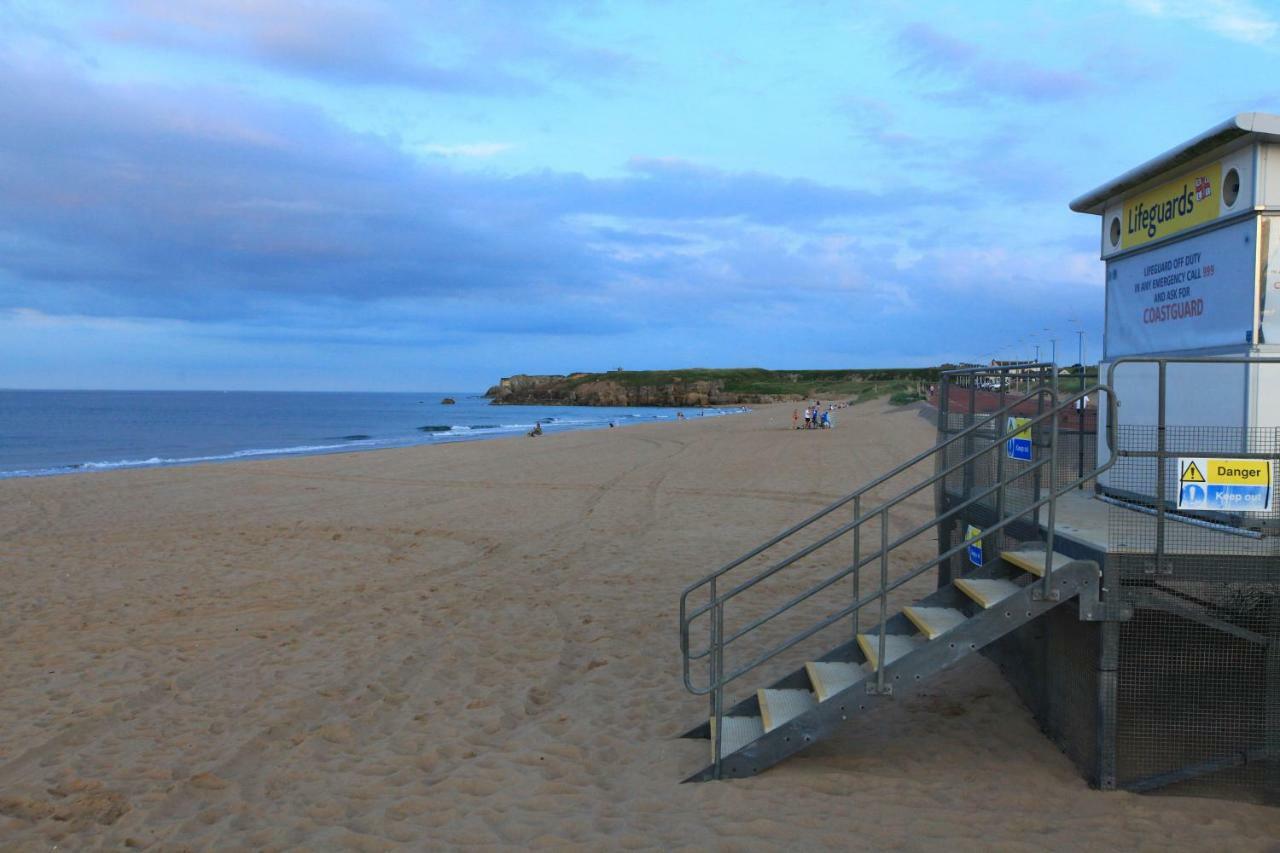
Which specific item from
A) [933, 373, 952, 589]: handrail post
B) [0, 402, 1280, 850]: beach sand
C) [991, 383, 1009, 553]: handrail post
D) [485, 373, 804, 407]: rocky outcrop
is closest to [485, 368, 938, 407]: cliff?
[485, 373, 804, 407]: rocky outcrop

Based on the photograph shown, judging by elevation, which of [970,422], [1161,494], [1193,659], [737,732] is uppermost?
[970,422]

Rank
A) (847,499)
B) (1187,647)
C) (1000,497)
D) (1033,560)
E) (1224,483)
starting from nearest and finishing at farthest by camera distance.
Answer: (1224,483)
(1187,647)
(1033,560)
(1000,497)
(847,499)

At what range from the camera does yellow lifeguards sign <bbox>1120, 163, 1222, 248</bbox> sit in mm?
5727

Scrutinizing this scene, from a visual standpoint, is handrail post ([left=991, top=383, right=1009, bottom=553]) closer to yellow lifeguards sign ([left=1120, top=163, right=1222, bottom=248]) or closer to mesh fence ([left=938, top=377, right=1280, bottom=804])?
mesh fence ([left=938, top=377, right=1280, bottom=804])

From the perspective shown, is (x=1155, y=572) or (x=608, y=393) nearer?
(x=1155, y=572)

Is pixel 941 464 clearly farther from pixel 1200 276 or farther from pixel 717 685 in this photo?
pixel 717 685

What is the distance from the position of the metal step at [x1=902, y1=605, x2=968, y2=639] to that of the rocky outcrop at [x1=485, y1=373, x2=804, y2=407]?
3801 inches

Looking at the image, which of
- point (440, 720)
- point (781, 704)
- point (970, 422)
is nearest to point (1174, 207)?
point (970, 422)

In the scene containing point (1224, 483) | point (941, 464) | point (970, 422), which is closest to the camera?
point (1224, 483)

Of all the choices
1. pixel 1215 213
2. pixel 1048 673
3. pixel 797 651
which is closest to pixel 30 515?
pixel 797 651

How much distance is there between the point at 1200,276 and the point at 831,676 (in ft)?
11.6

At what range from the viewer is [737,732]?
18.7ft

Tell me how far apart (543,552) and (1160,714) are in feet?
29.3

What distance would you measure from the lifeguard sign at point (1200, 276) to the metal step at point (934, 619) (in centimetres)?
142
